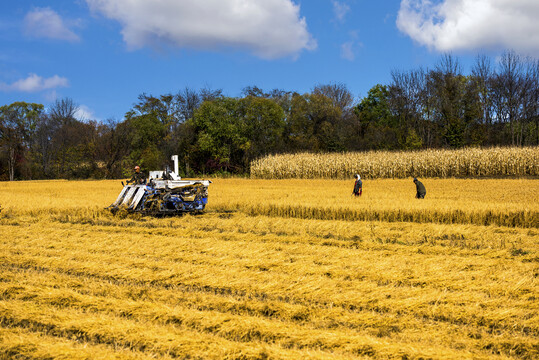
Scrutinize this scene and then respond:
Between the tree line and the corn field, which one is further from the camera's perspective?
the tree line

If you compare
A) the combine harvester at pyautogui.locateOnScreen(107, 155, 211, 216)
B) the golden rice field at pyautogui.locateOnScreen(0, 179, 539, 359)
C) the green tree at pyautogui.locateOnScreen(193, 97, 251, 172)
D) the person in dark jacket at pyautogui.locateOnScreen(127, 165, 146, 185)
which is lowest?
the golden rice field at pyautogui.locateOnScreen(0, 179, 539, 359)

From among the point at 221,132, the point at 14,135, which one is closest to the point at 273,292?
the point at 221,132

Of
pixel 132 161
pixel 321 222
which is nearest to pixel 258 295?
pixel 321 222

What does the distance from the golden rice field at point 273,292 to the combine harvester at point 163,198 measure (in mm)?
1966

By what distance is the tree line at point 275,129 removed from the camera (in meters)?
46.8

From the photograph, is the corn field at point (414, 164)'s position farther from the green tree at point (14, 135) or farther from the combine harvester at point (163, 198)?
the green tree at point (14, 135)

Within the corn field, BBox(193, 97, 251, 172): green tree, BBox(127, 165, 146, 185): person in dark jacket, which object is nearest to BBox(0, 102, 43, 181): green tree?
BBox(193, 97, 251, 172): green tree

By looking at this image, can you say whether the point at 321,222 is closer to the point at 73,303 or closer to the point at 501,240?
the point at 501,240

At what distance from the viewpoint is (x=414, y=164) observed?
1304 inches

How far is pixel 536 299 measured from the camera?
223 inches

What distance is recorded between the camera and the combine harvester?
13562mm

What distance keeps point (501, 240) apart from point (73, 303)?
9.14 m

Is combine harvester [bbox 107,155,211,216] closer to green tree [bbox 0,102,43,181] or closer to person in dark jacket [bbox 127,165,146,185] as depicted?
person in dark jacket [bbox 127,165,146,185]

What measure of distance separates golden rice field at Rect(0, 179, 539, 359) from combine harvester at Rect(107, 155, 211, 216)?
1966 mm
